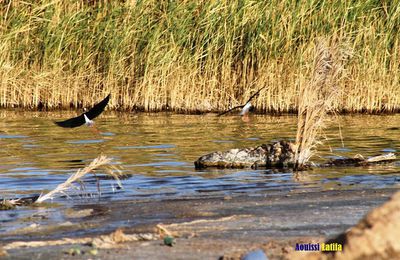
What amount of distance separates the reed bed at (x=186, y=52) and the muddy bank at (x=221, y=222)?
26.4 feet

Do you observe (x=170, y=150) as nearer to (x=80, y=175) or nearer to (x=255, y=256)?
(x=80, y=175)

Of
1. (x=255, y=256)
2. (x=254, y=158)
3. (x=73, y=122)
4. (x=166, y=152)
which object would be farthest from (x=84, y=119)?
(x=255, y=256)

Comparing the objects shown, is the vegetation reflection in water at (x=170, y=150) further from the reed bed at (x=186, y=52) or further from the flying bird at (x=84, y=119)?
the reed bed at (x=186, y=52)

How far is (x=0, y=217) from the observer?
26.5 feet

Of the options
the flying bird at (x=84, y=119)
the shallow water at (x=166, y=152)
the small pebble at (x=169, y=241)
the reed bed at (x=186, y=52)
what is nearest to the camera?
the small pebble at (x=169, y=241)

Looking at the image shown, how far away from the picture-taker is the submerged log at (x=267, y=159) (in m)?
11.5

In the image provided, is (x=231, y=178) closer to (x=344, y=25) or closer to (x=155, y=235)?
(x=155, y=235)

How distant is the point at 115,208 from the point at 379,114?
10716 mm

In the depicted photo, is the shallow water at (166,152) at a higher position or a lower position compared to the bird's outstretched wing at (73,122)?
lower

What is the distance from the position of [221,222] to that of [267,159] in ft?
14.5

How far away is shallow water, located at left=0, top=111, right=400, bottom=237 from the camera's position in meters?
9.79

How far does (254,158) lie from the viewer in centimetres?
1170

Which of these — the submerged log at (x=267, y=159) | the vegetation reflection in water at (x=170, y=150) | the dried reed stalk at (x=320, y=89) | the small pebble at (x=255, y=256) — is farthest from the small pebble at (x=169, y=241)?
the submerged log at (x=267, y=159)

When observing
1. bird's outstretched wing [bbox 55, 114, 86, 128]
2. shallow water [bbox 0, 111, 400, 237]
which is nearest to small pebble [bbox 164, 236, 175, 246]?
shallow water [bbox 0, 111, 400, 237]
